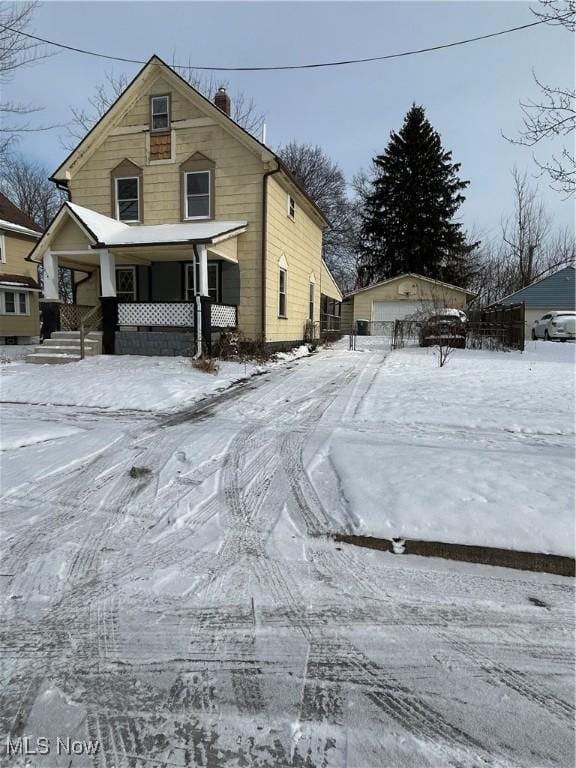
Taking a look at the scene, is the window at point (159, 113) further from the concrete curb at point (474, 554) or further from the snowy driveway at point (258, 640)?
the concrete curb at point (474, 554)

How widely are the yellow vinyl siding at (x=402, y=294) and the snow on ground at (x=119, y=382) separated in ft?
64.3

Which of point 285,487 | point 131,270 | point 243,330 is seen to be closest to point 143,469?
point 285,487

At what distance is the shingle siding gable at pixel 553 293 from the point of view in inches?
1185

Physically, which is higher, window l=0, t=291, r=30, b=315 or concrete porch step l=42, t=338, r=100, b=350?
window l=0, t=291, r=30, b=315

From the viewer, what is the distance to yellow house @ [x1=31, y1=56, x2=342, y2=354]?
13031 mm

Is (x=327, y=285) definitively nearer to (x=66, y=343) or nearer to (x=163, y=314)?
(x=163, y=314)

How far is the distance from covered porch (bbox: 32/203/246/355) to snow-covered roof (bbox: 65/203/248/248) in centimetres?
3

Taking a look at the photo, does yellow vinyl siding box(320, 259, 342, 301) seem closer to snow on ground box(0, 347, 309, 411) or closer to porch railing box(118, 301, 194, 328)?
porch railing box(118, 301, 194, 328)

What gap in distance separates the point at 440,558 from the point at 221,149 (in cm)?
1436

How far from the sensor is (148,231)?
548 inches

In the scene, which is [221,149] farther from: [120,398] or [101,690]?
[101,690]

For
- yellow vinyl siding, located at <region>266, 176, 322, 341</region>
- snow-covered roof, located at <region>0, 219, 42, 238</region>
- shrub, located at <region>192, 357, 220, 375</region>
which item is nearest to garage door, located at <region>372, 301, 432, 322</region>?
yellow vinyl siding, located at <region>266, 176, 322, 341</region>

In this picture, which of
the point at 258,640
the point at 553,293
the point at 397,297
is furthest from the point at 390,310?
the point at 258,640

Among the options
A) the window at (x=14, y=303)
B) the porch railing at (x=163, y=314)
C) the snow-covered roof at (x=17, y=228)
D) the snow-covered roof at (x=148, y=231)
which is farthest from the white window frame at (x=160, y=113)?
the window at (x=14, y=303)
